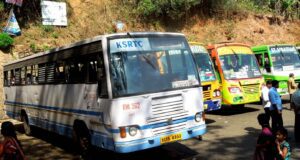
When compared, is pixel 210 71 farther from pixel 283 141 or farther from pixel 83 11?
pixel 83 11

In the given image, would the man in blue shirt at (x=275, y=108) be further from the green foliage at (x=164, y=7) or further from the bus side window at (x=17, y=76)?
the green foliage at (x=164, y=7)

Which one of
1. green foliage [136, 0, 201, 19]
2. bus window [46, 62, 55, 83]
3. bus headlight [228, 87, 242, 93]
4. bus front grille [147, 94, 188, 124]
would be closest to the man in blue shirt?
bus front grille [147, 94, 188, 124]

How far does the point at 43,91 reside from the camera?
1112 centimetres

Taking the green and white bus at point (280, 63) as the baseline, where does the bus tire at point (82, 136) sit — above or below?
below

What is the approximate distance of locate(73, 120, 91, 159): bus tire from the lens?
8625 mm

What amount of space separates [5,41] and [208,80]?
48.2ft

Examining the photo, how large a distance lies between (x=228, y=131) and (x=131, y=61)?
4705 mm

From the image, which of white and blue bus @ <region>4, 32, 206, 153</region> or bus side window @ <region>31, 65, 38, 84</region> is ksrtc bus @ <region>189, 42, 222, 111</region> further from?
bus side window @ <region>31, 65, 38, 84</region>

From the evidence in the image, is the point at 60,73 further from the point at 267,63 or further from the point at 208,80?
the point at 267,63

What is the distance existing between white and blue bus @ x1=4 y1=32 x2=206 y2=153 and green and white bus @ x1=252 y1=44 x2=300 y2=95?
7918 mm

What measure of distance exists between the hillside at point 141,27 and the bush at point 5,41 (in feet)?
1.59

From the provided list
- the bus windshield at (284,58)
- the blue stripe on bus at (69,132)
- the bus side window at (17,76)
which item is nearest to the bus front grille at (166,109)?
the blue stripe on bus at (69,132)

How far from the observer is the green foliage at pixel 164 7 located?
29094mm

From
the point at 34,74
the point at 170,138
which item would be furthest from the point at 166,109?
the point at 34,74
